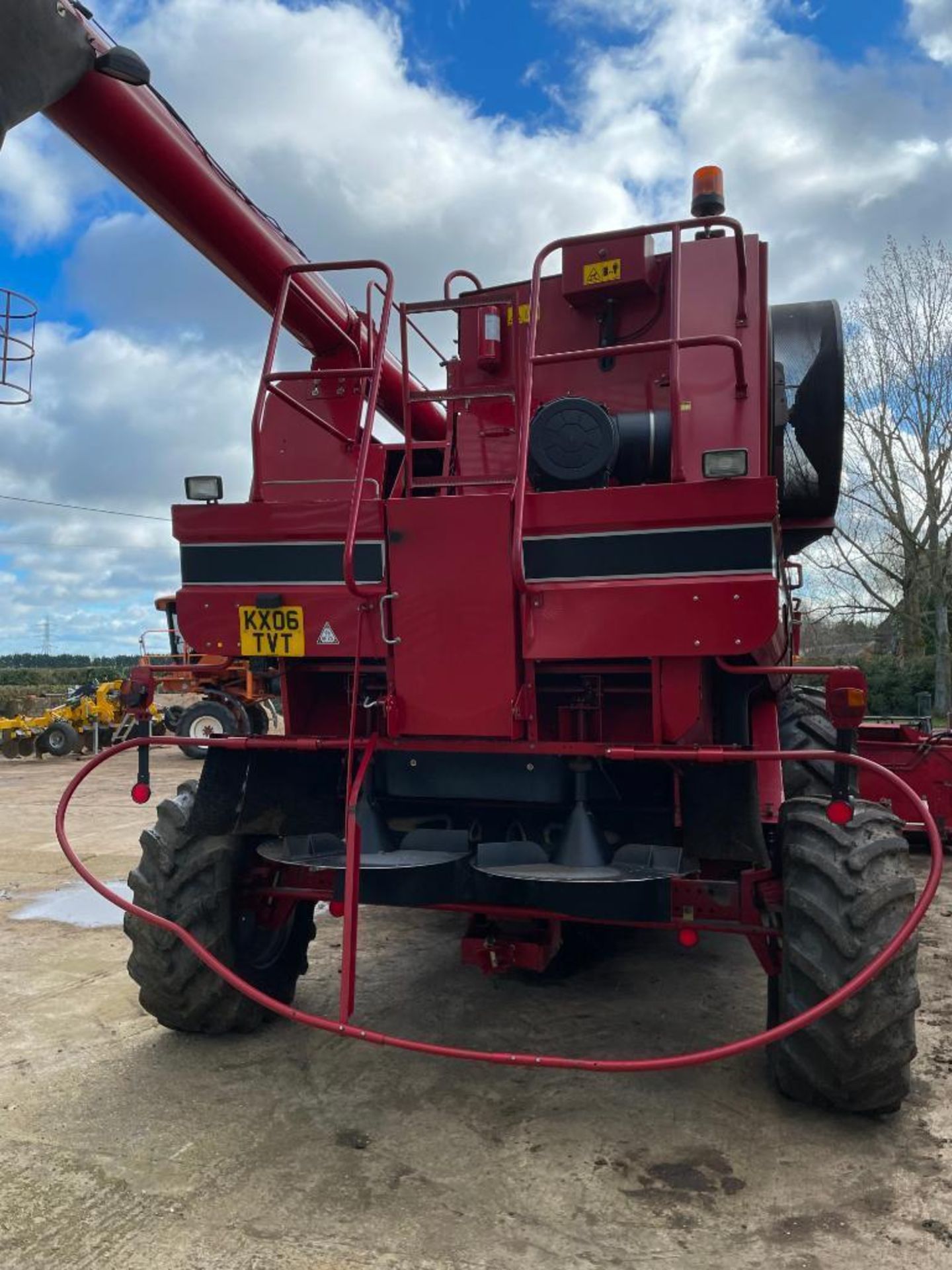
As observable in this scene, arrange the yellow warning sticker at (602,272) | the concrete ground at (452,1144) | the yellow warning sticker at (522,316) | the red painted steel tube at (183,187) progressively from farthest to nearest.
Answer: the yellow warning sticker at (522,316), the yellow warning sticker at (602,272), the red painted steel tube at (183,187), the concrete ground at (452,1144)

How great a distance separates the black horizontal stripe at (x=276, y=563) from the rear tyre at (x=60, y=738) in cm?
1424

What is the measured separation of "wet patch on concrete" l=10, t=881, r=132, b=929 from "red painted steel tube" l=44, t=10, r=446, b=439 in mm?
3888

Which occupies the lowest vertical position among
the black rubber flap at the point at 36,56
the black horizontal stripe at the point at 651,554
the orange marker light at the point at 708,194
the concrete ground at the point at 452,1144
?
the concrete ground at the point at 452,1144

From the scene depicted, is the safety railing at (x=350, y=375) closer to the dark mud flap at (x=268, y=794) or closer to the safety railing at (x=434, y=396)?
the safety railing at (x=434, y=396)

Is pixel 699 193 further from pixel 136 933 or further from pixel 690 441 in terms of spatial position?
pixel 136 933

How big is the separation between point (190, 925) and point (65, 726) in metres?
14.1

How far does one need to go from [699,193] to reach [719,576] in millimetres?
2151

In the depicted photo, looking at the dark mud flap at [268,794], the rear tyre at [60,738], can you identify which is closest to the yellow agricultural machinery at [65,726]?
the rear tyre at [60,738]

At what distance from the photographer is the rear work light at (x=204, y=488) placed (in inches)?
158

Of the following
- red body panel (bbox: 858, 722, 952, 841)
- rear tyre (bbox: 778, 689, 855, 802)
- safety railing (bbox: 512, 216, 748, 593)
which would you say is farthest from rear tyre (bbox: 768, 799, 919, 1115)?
red body panel (bbox: 858, 722, 952, 841)

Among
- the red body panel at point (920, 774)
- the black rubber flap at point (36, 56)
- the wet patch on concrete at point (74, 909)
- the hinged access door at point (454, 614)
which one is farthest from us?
the red body panel at point (920, 774)

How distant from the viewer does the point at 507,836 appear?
13.6 ft

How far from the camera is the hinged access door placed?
3.67 m

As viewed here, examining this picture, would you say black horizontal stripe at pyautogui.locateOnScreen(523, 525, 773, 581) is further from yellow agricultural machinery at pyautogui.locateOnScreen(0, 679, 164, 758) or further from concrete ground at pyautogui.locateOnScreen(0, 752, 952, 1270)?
yellow agricultural machinery at pyautogui.locateOnScreen(0, 679, 164, 758)
